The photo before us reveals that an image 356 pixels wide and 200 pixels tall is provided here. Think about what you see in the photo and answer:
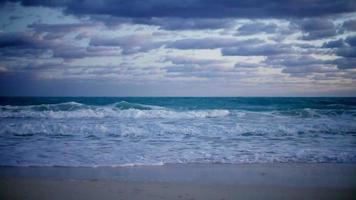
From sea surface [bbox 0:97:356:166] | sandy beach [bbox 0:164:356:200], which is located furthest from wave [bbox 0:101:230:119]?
sandy beach [bbox 0:164:356:200]

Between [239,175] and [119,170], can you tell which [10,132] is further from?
[239,175]

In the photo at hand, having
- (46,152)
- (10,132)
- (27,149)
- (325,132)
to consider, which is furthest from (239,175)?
(10,132)

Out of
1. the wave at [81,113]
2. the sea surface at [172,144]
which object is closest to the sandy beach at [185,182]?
the sea surface at [172,144]

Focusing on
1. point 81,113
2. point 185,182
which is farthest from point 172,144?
point 81,113

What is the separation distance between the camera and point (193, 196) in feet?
18.0

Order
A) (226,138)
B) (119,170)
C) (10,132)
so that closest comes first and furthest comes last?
1. (119,170)
2. (226,138)
3. (10,132)

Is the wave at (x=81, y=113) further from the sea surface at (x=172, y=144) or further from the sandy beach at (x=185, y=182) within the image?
the sandy beach at (x=185, y=182)

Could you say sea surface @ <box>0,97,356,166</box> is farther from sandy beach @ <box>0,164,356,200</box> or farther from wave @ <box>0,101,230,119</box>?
wave @ <box>0,101,230,119</box>

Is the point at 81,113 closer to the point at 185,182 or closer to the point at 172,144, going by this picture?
the point at 172,144

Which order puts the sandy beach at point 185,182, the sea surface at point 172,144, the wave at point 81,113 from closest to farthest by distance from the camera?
the sandy beach at point 185,182
the sea surface at point 172,144
the wave at point 81,113

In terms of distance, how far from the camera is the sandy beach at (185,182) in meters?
5.60

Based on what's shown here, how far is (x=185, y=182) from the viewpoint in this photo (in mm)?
6238

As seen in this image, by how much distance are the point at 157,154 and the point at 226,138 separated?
10.9 feet

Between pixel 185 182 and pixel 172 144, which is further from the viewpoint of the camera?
pixel 172 144
